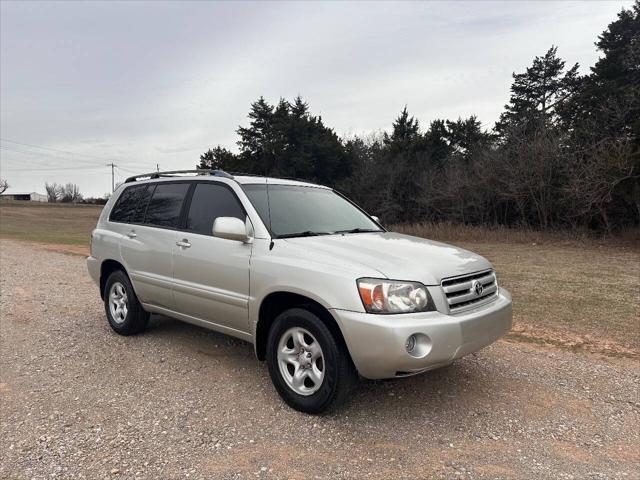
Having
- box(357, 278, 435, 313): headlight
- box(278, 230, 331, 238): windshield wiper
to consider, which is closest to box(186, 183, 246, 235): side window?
box(278, 230, 331, 238): windshield wiper

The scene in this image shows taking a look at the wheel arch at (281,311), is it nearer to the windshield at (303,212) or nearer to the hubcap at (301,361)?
the hubcap at (301,361)

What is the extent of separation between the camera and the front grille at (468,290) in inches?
135

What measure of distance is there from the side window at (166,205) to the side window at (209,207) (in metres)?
0.23

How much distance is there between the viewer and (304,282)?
138 inches

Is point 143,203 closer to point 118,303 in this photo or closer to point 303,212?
point 118,303

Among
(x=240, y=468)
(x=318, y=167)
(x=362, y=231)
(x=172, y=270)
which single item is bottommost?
(x=240, y=468)

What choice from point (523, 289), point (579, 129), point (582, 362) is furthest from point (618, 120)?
point (582, 362)

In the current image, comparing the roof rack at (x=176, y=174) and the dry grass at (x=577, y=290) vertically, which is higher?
the roof rack at (x=176, y=174)

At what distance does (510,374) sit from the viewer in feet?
14.7

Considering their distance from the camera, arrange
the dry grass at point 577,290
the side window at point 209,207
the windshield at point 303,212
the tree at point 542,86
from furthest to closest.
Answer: the tree at point 542,86, the dry grass at point 577,290, the side window at point 209,207, the windshield at point 303,212

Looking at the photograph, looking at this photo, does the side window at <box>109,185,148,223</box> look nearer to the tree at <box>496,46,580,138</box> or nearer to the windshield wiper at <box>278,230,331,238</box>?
the windshield wiper at <box>278,230,331,238</box>

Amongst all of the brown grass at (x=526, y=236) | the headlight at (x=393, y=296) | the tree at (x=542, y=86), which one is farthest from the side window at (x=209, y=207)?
the tree at (x=542, y=86)

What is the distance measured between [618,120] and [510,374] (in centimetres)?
2259

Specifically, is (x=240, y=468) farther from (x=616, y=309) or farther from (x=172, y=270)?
(x=616, y=309)
